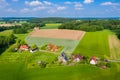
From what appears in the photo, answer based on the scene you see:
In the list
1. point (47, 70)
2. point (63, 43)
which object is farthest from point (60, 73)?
point (63, 43)

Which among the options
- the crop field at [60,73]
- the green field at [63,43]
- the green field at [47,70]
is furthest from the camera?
the green field at [63,43]

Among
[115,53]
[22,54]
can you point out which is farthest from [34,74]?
[115,53]

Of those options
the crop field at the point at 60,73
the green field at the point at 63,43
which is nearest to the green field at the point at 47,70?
the crop field at the point at 60,73

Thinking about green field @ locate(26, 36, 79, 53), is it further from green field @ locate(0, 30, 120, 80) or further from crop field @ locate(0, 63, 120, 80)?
crop field @ locate(0, 63, 120, 80)

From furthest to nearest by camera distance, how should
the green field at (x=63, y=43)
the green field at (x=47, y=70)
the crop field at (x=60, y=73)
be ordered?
the green field at (x=63, y=43) → the green field at (x=47, y=70) → the crop field at (x=60, y=73)

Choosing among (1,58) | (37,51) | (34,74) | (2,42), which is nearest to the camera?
(34,74)

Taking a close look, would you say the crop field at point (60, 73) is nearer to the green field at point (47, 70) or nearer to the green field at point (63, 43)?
the green field at point (47, 70)

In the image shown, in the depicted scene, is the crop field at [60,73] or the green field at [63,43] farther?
the green field at [63,43]

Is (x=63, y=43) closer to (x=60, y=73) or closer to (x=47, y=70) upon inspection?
(x=47, y=70)

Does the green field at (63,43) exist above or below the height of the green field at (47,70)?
below

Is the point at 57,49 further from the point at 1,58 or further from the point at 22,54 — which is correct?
the point at 1,58

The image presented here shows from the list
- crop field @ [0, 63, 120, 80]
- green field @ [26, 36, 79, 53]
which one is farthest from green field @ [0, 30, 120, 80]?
green field @ [26, 36, 79, 53]
